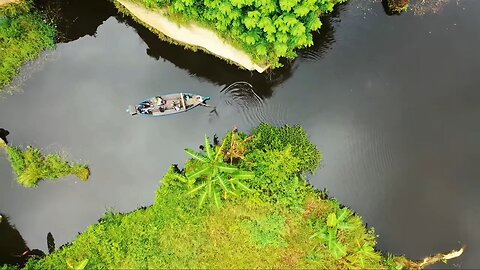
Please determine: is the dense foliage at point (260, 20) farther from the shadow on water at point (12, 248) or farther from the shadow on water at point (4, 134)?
the shadow on water at point (12, 248)

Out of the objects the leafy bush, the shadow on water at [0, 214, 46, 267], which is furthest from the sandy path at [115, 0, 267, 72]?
the shadow on water at [0, 214, 46, 267]

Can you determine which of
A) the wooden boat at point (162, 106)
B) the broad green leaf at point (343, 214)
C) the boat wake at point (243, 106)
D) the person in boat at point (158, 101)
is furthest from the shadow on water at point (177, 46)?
the broad green leaf at point (343, 214)

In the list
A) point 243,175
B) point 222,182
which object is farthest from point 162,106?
point 243,175

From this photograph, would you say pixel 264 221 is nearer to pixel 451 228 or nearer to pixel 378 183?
pixel 378 183

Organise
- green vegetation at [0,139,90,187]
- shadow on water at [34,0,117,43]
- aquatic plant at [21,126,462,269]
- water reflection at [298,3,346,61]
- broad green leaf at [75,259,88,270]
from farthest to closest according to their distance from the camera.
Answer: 1. shadow on water at [34,0,117,43]
2. water reflection at [298,3,346,61]
3. green vegetation at [0,139,90,187]
4. aquatic plant at [21,126,462,269]
5. broad green leaf at [75,259,88,270]

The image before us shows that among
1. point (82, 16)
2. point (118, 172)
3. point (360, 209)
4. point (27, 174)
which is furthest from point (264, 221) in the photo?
point (82, 16)

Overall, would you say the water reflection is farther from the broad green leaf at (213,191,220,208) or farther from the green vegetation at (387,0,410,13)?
the broad green leaf at (213,191,220,208)

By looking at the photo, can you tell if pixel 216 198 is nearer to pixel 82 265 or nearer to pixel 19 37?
pixel 82 265
